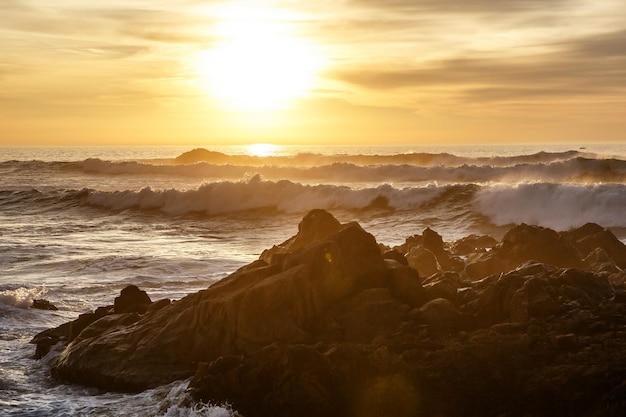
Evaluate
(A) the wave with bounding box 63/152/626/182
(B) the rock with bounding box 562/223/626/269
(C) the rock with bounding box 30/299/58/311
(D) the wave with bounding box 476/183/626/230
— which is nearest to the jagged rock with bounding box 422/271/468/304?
(B) the rock with bounding box 562/223/626/269

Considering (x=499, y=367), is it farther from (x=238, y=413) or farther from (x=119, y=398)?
(x=119, y=398)

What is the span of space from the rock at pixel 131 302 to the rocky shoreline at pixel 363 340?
0.02 metres

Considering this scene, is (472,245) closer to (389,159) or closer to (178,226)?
(178,226)

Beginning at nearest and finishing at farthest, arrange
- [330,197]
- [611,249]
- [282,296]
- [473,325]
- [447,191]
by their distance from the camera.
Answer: [473,325], [282,296], [611,249], [447,191], [330,197]

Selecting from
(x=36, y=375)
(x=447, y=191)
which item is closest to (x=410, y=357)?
(x=36, y=375)

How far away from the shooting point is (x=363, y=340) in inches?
460

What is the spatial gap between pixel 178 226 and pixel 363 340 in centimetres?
2939

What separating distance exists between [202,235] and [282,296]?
23887 millimetres

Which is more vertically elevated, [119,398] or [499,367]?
[499,367]

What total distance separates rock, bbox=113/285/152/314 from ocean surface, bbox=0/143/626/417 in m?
1.80

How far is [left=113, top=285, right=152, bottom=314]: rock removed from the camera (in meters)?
15.3

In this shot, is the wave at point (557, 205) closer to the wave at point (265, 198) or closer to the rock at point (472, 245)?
the wave at point (265, 198)

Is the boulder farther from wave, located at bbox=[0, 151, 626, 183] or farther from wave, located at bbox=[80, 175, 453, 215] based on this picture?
wave, located at bbox=[0, 151, 626, 183]

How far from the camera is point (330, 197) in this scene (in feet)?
155
